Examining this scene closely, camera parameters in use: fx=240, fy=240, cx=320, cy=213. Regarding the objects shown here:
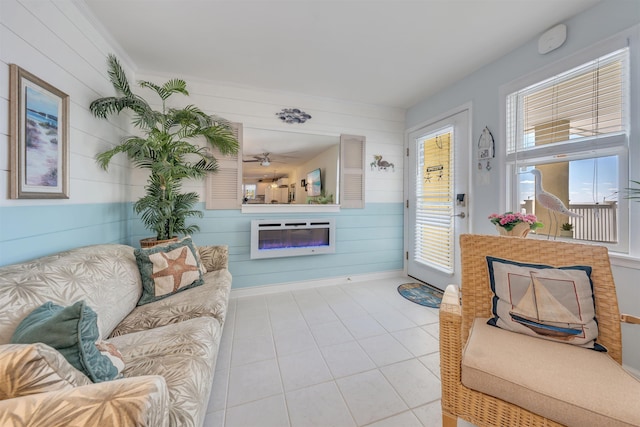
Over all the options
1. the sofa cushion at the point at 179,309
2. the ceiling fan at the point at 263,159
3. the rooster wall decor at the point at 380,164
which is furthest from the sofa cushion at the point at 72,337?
the rooster wall decor at the point at 380,164

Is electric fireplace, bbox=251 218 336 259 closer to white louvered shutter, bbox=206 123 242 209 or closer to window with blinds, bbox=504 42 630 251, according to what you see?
white louvered shutter, bbox=206 123 242 209

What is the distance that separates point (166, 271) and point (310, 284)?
1.87 metres

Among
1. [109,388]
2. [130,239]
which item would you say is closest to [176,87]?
[130,239]

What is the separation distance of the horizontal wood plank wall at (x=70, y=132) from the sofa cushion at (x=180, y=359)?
2.71 feet

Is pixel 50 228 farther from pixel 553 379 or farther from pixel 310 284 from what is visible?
pixel 553 379

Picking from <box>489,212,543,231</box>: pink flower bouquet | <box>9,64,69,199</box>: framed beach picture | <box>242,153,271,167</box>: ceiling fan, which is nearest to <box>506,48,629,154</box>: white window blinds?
<box>489,212,543,231</box>: pink flower bouquet

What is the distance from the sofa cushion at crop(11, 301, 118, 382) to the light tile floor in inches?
29.2

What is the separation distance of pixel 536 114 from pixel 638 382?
2041mm

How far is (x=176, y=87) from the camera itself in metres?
2.22

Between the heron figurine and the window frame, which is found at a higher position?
the window frame

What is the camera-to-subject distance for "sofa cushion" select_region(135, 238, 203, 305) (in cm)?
174

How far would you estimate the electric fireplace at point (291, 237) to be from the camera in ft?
9.76

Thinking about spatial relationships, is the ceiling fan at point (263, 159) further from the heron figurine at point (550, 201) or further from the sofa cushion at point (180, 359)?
the heron figurine at point (550, 201)

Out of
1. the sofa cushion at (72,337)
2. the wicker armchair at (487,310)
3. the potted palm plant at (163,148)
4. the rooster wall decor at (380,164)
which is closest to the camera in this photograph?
the sofa cushion at (72,337)
